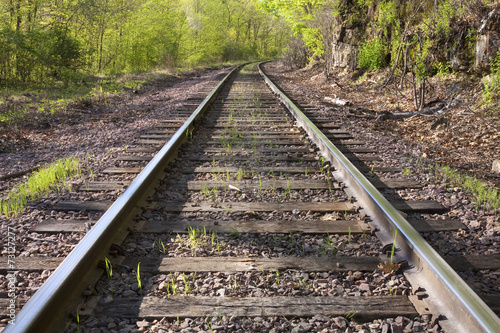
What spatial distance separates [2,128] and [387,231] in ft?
19.9

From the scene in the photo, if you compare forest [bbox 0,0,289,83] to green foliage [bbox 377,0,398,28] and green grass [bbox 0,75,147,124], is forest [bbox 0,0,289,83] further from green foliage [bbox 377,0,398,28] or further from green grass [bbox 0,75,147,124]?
green foliage [bbox 377,0,398,28]

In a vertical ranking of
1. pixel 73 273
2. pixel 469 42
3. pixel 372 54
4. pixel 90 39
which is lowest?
pixel 73 273

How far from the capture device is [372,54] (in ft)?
39.8

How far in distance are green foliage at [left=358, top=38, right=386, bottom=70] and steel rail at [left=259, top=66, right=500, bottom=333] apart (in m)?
9.91

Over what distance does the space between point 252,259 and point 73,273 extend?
3.13 ft

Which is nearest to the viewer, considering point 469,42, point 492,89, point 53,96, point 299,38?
point 492,89

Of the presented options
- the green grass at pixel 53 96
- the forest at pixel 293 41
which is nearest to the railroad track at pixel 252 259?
the green grass at pixel 53 96

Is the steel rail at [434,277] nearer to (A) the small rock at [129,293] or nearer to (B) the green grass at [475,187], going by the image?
(B) the green grass at [475,187]

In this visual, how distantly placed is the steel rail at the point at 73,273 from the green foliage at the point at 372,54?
10.6 m

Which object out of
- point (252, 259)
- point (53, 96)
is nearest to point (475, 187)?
point (252, 259)

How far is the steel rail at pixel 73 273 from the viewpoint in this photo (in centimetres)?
152

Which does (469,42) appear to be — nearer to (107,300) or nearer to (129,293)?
(129,293)

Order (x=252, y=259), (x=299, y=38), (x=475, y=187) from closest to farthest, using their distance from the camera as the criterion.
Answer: (x=252, y=259) < (x=475, y=187) < (x=299, y=38)

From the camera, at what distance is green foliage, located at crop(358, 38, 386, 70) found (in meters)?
11.7
